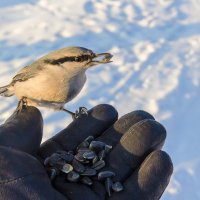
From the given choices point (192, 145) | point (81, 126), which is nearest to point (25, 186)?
point (81, 126)

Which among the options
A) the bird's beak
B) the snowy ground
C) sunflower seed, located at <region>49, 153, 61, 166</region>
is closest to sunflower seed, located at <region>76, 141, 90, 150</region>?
sunflower seed, located at <region>49, 153, 61, 166</region>

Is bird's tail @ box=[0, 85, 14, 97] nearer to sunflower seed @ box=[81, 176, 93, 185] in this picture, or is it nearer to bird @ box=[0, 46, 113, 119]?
bird @ box=[0, 46, 113, 119]

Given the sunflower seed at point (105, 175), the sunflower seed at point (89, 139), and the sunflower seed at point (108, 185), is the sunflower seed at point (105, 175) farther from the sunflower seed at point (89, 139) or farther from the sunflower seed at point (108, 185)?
the sunflower seed at point (89, 139)

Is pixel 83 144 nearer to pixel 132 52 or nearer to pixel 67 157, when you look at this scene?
pixel 67 157

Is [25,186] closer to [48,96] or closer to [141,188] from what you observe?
[141,188]

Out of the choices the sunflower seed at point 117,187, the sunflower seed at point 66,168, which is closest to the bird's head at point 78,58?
the sunflower seed at point 66,168
